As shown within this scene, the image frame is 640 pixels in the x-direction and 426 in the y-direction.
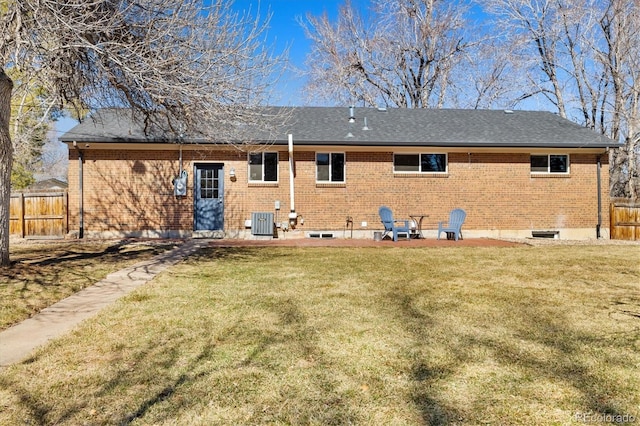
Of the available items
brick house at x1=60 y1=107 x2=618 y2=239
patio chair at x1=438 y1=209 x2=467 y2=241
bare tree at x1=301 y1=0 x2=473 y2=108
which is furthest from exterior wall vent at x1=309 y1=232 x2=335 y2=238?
bare tree at x1=301 y1=0 x2=473 y2=108

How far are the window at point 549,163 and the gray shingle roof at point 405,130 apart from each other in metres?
0.67

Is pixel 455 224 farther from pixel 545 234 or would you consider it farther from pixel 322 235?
pixel 322 235

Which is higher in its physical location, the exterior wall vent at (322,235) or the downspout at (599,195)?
the downspout at (599,195)

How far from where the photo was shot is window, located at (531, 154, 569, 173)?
14250 millimetres

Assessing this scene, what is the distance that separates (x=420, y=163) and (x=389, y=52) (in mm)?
14167

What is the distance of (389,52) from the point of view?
25.4m

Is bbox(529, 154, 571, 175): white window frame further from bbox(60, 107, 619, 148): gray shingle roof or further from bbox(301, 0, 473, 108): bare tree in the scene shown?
bbox(301, 0, 473, 108): bare tree

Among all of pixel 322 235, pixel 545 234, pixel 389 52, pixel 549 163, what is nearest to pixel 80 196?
pixel 322 235

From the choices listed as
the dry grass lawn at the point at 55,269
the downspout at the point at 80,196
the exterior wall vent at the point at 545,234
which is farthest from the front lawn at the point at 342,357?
the downspout at the point at 80,196

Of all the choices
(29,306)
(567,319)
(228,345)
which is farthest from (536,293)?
(29,306)

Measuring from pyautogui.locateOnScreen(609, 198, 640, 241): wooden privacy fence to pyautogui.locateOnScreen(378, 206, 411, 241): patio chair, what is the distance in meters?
7.46

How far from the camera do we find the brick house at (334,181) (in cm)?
1329

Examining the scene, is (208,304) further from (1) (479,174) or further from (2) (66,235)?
(1) (479,174)

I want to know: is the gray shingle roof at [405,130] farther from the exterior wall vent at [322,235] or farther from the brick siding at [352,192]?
the exterior wall vent at [322,235]
